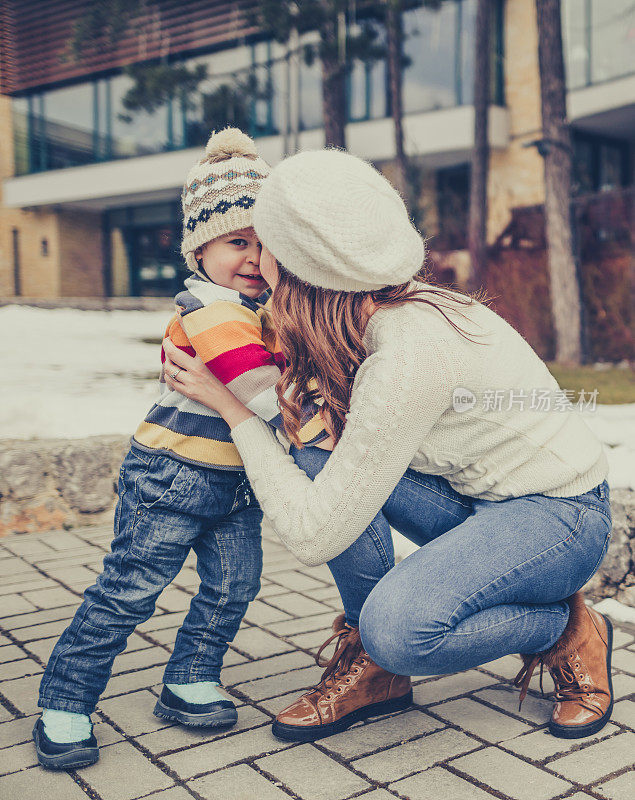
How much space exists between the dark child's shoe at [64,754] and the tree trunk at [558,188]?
8.04 meters

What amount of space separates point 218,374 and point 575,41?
1574 centimetres

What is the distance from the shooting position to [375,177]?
6.22ft

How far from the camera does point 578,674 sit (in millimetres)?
2076

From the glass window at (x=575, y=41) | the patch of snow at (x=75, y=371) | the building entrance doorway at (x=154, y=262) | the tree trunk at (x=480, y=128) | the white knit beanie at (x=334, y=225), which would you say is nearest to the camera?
the white knit beanie at (x=334, y=225)

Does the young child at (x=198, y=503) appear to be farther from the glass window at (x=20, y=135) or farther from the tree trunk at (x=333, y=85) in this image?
the glass window at (x=20, y=135)

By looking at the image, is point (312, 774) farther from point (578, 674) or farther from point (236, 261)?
point (236, 261)

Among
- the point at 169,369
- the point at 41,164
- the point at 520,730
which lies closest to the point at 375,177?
the point at 169,369

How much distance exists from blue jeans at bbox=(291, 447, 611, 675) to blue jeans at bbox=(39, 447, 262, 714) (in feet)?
0.86

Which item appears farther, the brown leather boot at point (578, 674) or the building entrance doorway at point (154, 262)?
the building entrance doorway at point (154, 262)

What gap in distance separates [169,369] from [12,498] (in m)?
2.17

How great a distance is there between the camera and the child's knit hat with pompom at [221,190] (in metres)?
2.08

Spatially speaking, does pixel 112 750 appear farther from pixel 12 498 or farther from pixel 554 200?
pixel 554 200

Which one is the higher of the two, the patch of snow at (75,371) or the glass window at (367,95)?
the glass window at (367,95)

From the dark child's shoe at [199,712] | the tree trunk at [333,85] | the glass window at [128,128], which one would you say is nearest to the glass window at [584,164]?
the tree trunk at [333,85]
